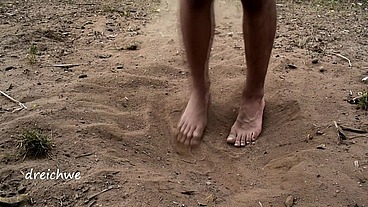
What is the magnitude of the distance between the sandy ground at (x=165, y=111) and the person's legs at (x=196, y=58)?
7 cm

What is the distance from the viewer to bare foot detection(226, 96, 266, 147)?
8.22ft

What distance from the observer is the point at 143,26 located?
384 cm

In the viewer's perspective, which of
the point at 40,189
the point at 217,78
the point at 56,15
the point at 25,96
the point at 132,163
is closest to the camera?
the point at 40,189

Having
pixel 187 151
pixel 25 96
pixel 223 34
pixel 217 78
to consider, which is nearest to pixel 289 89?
pixel 217 78

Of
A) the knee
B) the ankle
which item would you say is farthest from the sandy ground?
the knee

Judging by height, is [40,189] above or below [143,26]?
above

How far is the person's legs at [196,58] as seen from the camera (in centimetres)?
238

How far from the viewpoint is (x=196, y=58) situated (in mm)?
2480

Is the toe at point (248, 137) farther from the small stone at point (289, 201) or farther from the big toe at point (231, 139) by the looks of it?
the small stone at point (289, 201)

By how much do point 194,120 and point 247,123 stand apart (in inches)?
9.2

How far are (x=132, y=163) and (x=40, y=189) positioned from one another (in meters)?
0.38

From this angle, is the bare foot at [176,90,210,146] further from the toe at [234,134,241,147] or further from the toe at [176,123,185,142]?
the toe at [234,134,241,147]

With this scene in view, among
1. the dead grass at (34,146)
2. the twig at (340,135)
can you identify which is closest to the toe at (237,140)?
the twig at (340,135)

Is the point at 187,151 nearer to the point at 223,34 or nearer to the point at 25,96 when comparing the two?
the point at 25,96
